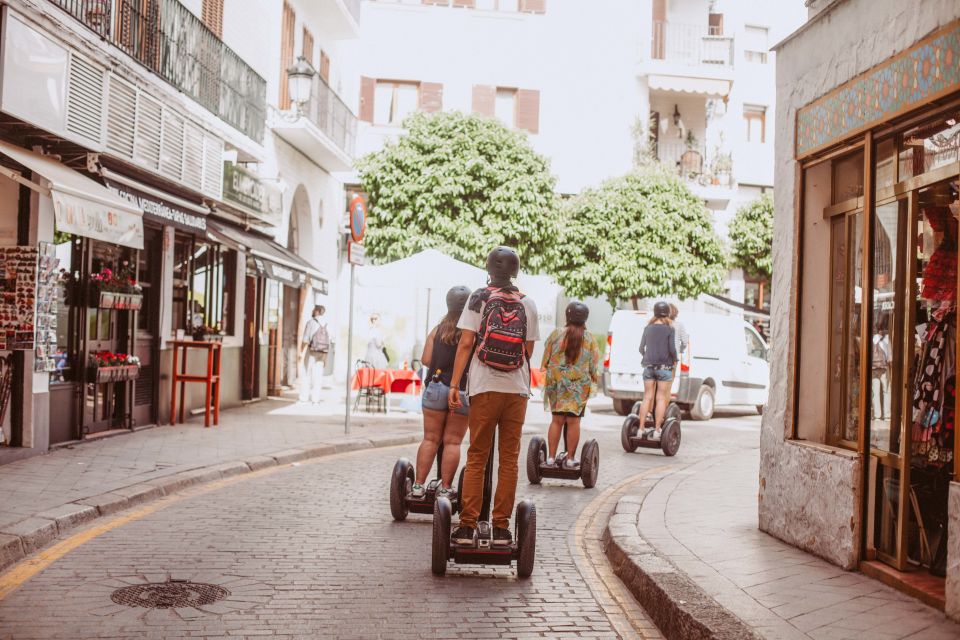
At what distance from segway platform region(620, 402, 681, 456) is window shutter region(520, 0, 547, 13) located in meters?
20.7

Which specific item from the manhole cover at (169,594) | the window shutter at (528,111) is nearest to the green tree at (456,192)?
the window shutter at (528,111)

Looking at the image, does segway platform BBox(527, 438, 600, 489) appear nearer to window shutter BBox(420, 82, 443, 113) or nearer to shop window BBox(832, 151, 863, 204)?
shop window BBox(832, 151, 863, 204)

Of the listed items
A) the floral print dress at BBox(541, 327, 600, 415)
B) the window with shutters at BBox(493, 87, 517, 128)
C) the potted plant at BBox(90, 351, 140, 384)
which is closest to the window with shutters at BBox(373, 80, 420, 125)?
the window with shutters at BBox(493, 87, 517, 128)

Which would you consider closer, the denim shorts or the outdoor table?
the denim shorts

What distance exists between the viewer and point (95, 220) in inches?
403

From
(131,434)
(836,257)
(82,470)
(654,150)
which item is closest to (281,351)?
(131,434)

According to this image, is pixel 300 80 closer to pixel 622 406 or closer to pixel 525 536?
pixel 622 406

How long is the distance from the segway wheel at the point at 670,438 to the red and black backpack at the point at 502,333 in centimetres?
726

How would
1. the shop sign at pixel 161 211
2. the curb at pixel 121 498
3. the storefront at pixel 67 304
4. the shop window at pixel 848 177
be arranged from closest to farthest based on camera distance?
the shop window at pixel 848 177, the curb at pixel 121 498, the storefront at pixel 67 304, the shop sign at pixel 161 211

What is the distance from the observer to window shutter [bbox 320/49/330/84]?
24220mm

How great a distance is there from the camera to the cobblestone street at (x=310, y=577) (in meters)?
5.03

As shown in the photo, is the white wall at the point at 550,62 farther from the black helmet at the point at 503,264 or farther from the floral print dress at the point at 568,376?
the black helmet at the point at 503,264

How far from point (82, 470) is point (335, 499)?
2460mm

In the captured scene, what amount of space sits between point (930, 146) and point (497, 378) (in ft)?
8.66
